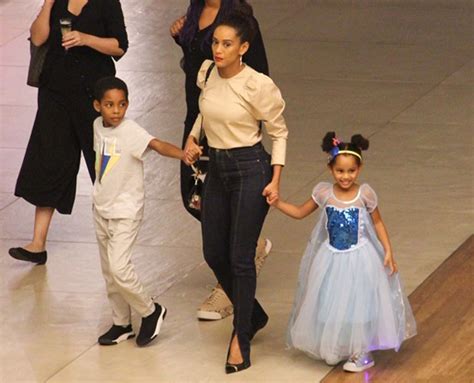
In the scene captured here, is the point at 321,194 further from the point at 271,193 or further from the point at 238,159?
the point at 238,159

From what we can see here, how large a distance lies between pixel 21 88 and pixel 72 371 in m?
Result: 6.65

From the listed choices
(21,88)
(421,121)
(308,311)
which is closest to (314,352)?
(308,311)

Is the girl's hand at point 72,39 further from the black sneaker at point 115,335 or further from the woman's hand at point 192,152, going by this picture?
the black sneaker at point 115,335

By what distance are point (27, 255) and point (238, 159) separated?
7.53 feet

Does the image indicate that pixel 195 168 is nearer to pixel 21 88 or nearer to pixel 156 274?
pixel 156 274

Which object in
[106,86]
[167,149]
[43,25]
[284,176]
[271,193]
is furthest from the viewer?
[284,176]

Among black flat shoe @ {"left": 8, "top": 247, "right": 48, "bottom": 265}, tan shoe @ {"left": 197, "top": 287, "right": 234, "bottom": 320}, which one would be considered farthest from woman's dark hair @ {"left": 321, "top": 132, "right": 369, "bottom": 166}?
black flat shoe @ {"left": 8, "top": 247, "right": 48, "bottom": 265}

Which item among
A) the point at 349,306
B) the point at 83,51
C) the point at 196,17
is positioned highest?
the point at 196,17

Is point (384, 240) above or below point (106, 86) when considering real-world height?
below

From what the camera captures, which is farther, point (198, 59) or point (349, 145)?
point (198, 59)

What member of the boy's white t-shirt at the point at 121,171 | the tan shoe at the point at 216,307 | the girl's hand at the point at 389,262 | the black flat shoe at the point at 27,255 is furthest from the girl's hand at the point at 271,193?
the black flat shoe at the point at 27,255

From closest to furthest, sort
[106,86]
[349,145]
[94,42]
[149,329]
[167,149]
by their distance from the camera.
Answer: [349,145] → [167,149] → [106,86] → [149,329] → [94,42]

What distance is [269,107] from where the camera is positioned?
789cm

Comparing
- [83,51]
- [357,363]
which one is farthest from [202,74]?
[357,363]
